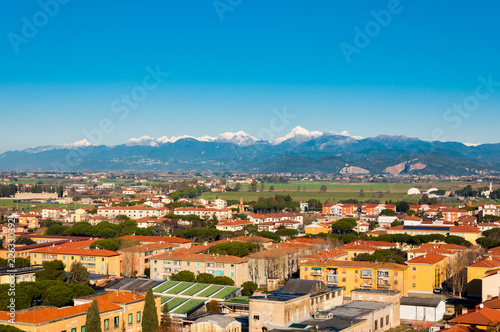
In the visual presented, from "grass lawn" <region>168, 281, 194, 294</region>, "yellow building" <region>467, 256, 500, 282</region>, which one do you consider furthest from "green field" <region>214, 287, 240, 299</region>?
"yellow building" <region>467, 256, 500, 282</region>

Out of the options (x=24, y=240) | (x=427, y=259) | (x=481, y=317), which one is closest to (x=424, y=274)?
(x=427, y=259)

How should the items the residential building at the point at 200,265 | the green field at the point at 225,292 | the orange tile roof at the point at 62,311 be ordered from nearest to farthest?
the orange tile roof at the point at 62,311, the green field at the point at 225,292, the residential building at the point at 200,265

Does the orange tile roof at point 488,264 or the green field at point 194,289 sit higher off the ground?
the orange tile roof at point 488,264

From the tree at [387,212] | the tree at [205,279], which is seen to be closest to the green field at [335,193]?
the tree at [387,212]

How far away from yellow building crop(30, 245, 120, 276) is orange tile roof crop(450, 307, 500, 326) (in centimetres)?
1792

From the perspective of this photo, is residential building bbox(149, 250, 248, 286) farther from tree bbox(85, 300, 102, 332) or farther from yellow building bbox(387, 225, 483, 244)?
yellow building bbox(387, 225, 483, 244)

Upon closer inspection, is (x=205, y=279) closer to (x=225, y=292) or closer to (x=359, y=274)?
(x=225, y=292)

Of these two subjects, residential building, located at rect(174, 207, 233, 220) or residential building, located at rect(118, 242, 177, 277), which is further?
residential building, located at rect(174, 207, 233, 220)

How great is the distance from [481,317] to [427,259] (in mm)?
10408

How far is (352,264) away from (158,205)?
143 ft

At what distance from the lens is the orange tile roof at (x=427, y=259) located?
89.7ft

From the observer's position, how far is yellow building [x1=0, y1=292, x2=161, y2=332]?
1509 centimetres

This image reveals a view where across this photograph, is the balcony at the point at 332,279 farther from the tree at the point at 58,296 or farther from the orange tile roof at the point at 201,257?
the tree at the point at 58,296

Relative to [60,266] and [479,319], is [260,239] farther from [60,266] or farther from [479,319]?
[479,319]
